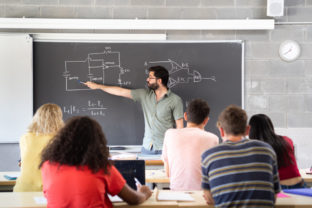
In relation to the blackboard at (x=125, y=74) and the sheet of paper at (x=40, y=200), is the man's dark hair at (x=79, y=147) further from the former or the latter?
the blackboard at (x=125, y=74)

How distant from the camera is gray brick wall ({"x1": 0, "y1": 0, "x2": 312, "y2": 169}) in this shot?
4.86 m

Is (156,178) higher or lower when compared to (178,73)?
lower

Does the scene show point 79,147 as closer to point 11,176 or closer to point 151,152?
point 11,176

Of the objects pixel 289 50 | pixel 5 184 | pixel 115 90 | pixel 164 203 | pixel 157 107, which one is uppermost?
pixel 289 50

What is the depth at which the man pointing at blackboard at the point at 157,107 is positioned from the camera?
4495 millimetres

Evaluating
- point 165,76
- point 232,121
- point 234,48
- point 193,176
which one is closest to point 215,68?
point 234,48

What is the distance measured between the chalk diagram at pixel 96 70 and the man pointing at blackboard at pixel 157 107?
0.25 m

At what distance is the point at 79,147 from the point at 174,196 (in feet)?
2.60

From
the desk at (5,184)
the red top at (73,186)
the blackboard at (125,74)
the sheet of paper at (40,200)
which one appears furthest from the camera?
the blackboard at (125,74)

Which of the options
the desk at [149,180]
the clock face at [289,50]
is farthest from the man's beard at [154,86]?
the clock face at [289,50]

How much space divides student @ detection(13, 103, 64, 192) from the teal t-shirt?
1946mm

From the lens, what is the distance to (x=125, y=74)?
15.8ft

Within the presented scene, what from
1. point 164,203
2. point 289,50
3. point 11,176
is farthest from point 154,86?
point 164,203

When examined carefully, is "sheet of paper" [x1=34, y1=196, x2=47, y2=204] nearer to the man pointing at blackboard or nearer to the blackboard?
the man pointing at blackboard
